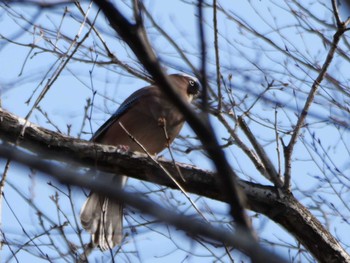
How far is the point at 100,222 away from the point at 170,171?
2.78 ft

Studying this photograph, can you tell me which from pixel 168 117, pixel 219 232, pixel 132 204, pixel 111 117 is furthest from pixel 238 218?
pixel 111 117

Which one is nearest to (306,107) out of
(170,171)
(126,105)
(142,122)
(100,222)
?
(170,171)

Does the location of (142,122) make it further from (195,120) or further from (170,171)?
(195,120)

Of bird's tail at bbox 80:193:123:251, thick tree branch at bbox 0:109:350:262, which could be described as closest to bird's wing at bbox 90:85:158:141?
bird's tail at bbox 80:193:123:251

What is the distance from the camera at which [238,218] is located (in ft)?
4.42

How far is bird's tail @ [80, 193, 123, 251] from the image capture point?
4500mm

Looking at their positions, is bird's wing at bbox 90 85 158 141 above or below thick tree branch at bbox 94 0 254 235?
above

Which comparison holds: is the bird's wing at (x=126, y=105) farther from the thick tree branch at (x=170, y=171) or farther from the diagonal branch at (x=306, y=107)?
the diagonal branch at (x=306, y=107)

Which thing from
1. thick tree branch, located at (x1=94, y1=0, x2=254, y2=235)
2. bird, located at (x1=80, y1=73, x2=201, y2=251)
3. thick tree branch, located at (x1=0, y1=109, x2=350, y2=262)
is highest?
bird, located at (x1=80, y1=73, x2=201, y2=251)

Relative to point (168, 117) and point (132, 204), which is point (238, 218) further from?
point (168, 117)

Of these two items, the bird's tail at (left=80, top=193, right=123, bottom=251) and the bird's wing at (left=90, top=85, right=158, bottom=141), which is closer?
the bird's tail at (left=80, top=193, right=123, bottom=251)

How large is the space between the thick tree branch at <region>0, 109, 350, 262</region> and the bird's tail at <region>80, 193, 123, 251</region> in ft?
1.62

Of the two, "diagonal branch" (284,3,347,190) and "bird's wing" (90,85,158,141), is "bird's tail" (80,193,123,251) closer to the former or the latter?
"bird's wing" (90,85,158,141)

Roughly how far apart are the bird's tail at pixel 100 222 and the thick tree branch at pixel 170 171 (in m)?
0.49
